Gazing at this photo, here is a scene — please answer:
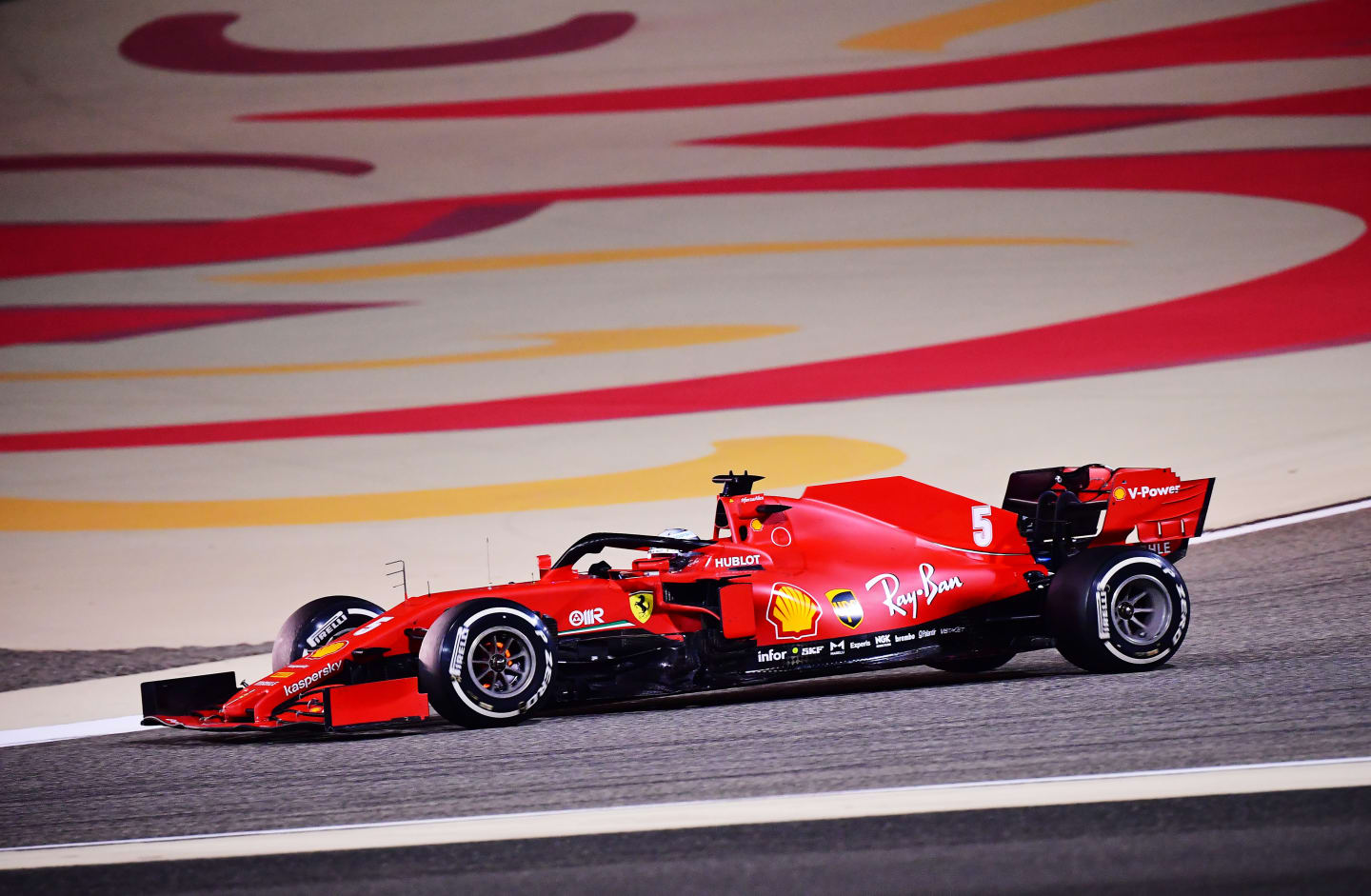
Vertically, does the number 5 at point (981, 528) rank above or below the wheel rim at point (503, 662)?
above

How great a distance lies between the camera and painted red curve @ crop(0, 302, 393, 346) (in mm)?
21109

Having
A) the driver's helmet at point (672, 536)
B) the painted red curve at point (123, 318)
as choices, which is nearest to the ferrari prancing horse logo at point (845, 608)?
the driver's helmet at point (672, 536)

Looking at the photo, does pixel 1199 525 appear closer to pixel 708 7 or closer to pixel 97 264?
pixel 97 264

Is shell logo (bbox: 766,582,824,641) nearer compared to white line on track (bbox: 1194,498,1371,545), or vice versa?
shell logo (bbox: 766,582,824,641)

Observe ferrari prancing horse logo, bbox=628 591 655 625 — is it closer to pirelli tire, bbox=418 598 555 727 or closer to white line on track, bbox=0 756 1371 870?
pirelli tire, bbox=418 598 555 727

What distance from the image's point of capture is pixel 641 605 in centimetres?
798

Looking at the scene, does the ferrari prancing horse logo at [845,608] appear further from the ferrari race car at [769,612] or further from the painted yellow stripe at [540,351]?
the painted yellow stripe at [540,351]

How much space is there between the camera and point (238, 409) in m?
18.3

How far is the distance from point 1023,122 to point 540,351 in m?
9.77

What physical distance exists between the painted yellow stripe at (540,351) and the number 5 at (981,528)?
10.7 metres

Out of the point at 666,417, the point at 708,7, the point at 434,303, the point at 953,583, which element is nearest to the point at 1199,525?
the point at 953,583

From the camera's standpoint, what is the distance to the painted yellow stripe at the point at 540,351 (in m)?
19.3

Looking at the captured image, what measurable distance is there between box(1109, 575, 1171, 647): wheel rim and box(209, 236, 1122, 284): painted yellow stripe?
44.1 feet

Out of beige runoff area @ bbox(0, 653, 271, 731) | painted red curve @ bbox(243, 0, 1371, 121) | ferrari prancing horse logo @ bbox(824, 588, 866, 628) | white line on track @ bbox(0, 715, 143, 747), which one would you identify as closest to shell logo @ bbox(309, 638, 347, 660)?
white line on track @ bbox(0, 715, 143, 747)
